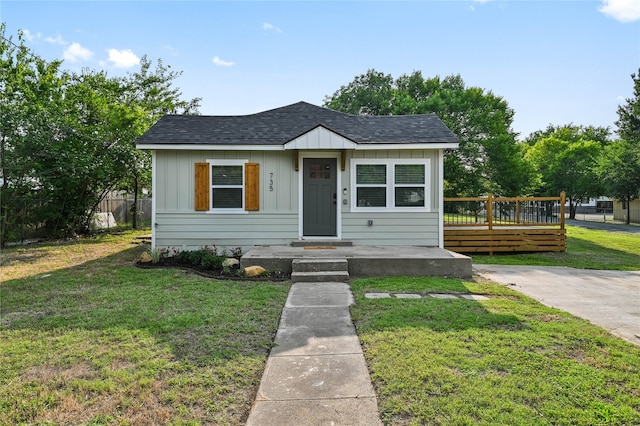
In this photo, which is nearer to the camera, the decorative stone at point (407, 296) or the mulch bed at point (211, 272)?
the decorative stone at point (407, 296)

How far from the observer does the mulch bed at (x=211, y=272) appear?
6.29m

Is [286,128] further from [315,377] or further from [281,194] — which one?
[315,377]

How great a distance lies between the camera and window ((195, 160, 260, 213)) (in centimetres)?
845

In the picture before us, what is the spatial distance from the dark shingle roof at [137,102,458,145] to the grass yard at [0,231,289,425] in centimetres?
367

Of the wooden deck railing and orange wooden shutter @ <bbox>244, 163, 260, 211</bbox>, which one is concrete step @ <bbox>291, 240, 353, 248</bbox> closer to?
orange wooden shutter @ <bbox>244, 163, 260, 211</bbox>

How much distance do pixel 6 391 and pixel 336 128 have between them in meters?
8.15

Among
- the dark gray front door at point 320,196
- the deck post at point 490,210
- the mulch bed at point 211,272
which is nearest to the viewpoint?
the mulch bed at point 211,272

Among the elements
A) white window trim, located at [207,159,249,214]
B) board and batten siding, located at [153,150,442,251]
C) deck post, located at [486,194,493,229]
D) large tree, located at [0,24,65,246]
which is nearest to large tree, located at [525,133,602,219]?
deck post, located at [486,194,493,229]

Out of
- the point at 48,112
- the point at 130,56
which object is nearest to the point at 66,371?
the point at 48,112

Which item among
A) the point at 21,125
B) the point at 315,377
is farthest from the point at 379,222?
the point at 21,125

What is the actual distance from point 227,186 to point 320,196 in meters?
2.18

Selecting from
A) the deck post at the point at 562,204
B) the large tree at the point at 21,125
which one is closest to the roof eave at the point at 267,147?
the deck post at the point at 562,204

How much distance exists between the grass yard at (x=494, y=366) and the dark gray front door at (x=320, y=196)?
426 cm

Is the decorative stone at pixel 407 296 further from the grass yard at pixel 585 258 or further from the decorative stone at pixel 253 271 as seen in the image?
the grass yard at pixel 585 258
